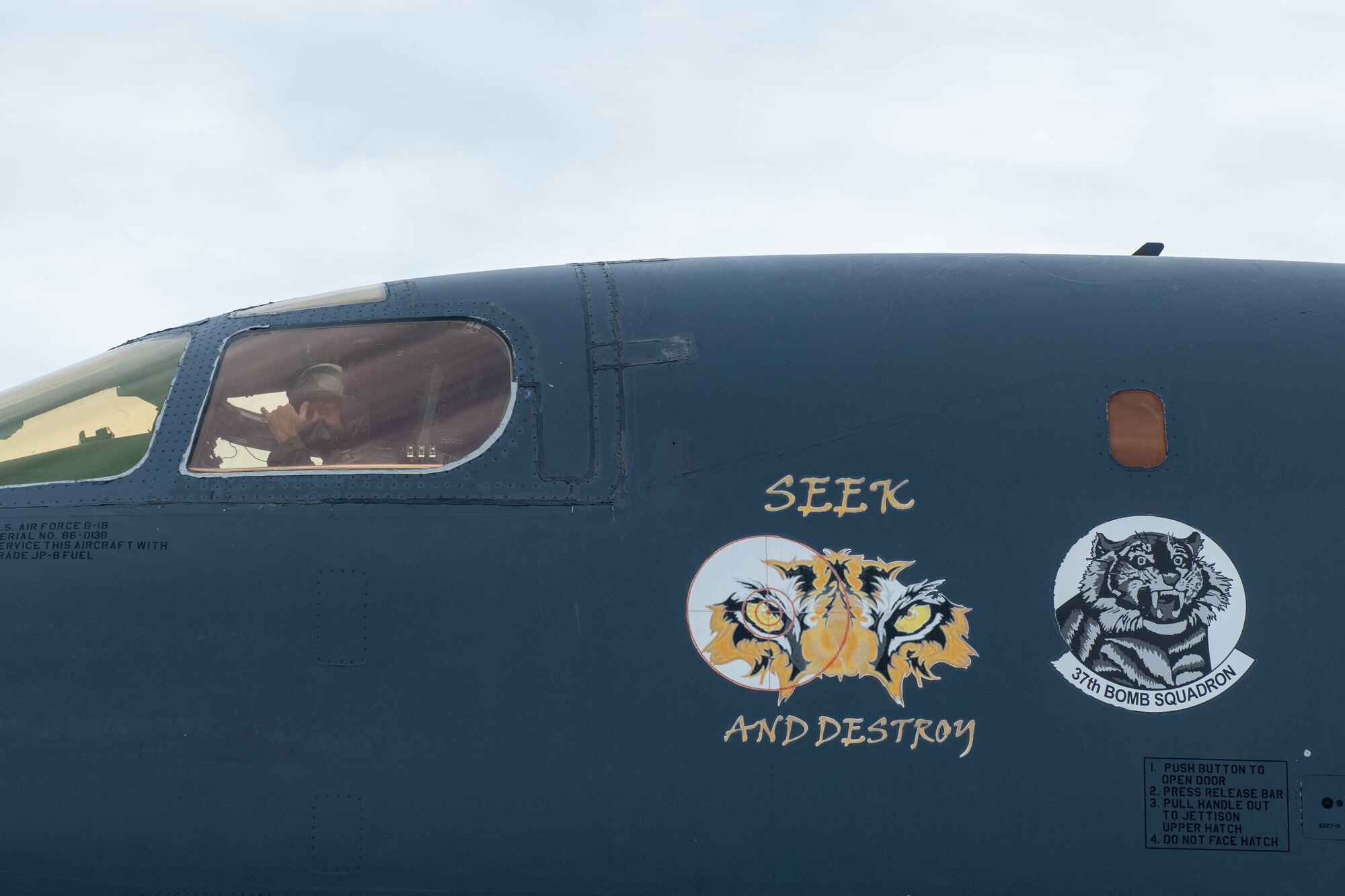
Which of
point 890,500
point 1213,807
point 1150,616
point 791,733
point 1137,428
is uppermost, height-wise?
point 1137,428

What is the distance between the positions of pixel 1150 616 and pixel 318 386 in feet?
13.1

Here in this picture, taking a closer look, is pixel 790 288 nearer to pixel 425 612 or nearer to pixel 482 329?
pixel 482 329

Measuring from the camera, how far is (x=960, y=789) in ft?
17.2

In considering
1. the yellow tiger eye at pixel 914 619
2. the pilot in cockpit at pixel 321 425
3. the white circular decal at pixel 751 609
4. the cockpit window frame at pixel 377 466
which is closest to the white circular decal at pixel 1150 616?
the yellow tiger eye at pixel 914 619

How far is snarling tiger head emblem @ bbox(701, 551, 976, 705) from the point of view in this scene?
5332mm

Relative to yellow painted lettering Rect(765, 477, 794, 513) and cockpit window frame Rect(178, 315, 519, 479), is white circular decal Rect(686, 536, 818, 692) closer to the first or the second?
yellow painted lettering Rect(765, 477, 794, 513)

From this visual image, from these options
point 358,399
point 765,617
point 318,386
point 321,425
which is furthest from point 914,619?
point 318,386

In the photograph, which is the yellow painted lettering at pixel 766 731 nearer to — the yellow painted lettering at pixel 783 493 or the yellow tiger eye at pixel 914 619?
the yellow tiger eye at pixel 914 619

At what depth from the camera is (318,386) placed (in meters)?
5.87

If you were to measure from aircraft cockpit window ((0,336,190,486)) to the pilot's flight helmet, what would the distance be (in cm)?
66

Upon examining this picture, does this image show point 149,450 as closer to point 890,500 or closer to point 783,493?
point 783,493

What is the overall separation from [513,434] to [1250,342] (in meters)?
3.56

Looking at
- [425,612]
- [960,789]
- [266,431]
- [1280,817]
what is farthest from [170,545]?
[1280,817]

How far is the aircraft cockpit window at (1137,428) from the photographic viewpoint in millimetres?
5586
